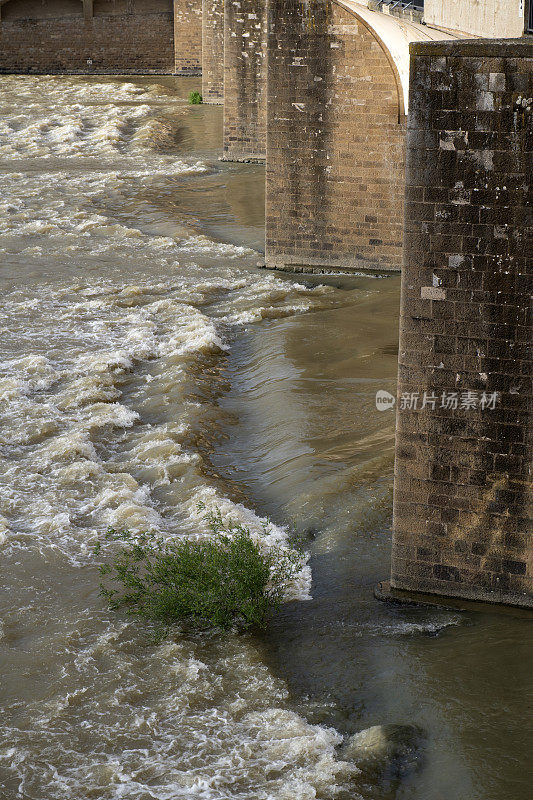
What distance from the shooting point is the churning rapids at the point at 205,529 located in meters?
5.19

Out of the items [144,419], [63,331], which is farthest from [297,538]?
[63,331]

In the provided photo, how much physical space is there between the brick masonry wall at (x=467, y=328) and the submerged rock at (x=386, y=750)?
112cm

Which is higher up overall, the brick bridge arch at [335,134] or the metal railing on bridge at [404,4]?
the metal railing on bridge at [404,4]

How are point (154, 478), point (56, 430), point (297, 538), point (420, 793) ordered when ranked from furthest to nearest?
point (56, 430) → point (154, 478) → point (297, 538) → point (420, 793)

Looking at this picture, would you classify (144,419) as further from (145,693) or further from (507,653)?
(507,653)

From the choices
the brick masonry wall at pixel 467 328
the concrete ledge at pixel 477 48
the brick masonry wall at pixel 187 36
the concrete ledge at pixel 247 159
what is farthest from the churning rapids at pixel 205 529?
the brick masonry wall at pixel 187 36

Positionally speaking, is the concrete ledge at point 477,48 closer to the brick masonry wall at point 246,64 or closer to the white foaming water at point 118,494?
the white foaming water at point 118,494

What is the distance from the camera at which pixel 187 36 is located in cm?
3384

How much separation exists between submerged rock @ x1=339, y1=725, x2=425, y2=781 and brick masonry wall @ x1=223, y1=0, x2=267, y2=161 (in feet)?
53.8

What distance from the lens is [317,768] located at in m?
5.09

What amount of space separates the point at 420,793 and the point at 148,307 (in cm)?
884

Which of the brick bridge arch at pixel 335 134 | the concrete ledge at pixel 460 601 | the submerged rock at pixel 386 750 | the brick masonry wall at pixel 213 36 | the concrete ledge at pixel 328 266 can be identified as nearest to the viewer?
the submerged rock at pixel 386 750

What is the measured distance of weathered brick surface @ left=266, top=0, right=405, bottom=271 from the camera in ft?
41.0

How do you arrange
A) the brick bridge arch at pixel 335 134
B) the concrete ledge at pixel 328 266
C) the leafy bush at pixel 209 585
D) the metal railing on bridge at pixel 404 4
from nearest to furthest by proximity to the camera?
the leafy bush at pixel 209 585
the brick bridge arch at pixel 335 134
the metal railing on bridge at pixel 404 4
the concrete ledge at pixel 328 266
